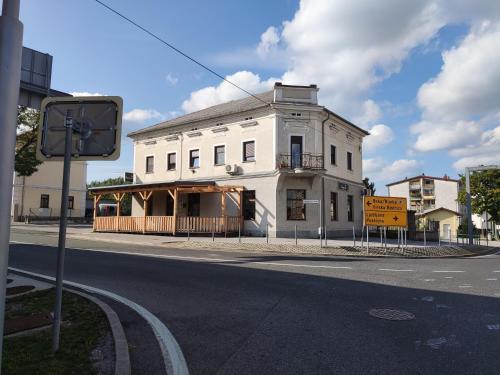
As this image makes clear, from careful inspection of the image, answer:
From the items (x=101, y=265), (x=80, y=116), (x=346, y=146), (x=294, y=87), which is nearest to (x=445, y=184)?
(x=346, y=146)

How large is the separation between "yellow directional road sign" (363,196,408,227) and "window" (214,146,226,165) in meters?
11.5

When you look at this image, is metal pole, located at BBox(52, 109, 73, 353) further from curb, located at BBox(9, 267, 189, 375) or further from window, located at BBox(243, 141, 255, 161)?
window, located at BBox(243, 141, 255, 161)

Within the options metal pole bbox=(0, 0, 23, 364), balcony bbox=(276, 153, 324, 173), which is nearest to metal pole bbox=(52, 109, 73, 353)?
metal pole bbox=(0, 0, 23, 364)

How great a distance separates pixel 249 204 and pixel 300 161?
421cm

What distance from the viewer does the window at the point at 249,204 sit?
25.4 metres

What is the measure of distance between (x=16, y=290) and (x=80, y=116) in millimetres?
4916

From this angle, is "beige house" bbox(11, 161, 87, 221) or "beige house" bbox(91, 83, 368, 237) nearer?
"beige house" bbox(91, 83, 368, 237)

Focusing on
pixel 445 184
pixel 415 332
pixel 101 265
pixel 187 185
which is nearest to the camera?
pixel 415 332

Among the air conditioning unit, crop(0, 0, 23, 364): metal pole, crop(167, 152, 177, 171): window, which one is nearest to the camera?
crop(0, 0, 23, 364): metal pole

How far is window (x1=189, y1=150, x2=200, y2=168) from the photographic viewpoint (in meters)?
28.6

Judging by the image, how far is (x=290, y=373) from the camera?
3895 mm

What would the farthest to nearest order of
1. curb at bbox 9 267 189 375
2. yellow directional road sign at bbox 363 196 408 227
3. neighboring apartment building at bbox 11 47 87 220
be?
neighboring apartment building at bbox 11 47 87 220
yellow directional road sign at bbox 363 196 408 227
curb at bbox 9 267 189 375

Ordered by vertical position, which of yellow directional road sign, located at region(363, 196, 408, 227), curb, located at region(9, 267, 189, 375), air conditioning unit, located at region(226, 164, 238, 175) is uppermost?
air conditioning unit, located at region(226, 164, 238, 175)

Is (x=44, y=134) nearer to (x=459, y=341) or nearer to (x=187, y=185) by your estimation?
(x=459, y=341)
